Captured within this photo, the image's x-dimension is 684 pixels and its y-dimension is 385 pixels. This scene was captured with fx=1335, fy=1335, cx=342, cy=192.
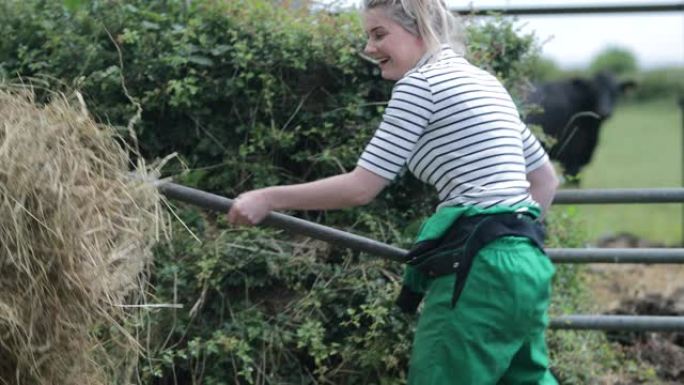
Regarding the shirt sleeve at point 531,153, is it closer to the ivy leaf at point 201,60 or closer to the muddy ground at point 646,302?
the ivy leaf at point 201,60

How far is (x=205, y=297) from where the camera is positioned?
4.53m

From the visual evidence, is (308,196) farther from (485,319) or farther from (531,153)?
(531,153)

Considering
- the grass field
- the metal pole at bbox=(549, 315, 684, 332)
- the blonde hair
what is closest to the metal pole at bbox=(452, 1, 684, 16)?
the grass field

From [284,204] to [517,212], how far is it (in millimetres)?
630

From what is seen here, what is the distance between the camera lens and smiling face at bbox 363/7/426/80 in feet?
12.0

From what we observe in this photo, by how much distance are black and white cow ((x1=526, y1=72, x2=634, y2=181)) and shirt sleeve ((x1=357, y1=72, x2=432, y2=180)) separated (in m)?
6.58

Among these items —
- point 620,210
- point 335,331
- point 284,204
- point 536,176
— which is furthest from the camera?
point 620,210

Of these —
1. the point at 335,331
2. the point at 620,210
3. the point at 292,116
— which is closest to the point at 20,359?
the point at 335,331

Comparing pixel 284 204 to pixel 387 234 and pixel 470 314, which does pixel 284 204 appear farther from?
pixel 387 234

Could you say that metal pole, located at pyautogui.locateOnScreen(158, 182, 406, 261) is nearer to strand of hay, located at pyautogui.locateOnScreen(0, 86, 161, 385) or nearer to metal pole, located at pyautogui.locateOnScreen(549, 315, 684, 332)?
strand of hay, located at pyautogui.locateOnScreen(0, 86, 161, 385)

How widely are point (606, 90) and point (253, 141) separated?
44.4 ft

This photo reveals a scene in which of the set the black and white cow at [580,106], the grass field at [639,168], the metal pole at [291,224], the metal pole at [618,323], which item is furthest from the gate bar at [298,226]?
the black and white cow at [580,106]

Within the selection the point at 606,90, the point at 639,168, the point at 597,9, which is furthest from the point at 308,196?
the point at 639,168

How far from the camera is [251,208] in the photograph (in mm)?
3498
